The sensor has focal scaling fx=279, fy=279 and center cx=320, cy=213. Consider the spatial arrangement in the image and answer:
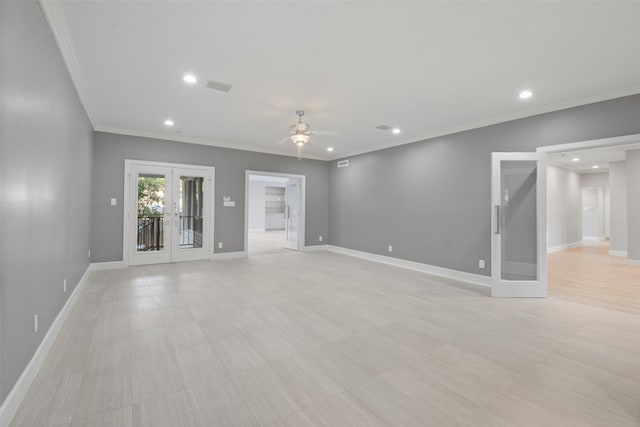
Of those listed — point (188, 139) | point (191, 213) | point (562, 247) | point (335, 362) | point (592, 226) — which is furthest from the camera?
point (592, 226)

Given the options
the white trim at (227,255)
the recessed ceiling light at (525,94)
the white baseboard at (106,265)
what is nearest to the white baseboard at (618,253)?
the recessed ceiling light at (525,94)

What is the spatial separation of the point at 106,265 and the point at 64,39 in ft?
14.9

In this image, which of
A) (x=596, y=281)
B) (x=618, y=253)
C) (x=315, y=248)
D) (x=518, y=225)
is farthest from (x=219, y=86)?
(x=618, y=253)

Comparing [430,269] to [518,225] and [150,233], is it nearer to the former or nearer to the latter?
[518,225]

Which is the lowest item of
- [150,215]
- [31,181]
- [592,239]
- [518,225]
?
[592,239]

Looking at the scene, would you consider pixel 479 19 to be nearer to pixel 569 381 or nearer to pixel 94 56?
pixel 569 381

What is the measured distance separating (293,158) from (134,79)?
484 cm

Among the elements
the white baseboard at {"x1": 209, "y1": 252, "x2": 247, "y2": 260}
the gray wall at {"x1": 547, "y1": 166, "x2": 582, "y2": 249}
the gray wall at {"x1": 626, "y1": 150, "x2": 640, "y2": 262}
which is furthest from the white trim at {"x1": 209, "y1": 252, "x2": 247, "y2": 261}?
the gray wall at {"x1": 626, "y1": 150, "x2": 640, "y2": 262}

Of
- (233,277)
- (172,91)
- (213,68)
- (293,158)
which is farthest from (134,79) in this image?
(293,158)

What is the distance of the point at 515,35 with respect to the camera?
2.61 m

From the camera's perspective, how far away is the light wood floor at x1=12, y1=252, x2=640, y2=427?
1.76 meters

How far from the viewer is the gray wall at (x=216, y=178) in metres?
5.72

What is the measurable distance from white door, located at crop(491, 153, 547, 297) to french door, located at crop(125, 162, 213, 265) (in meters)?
6.01

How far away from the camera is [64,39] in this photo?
2697 millimetres
